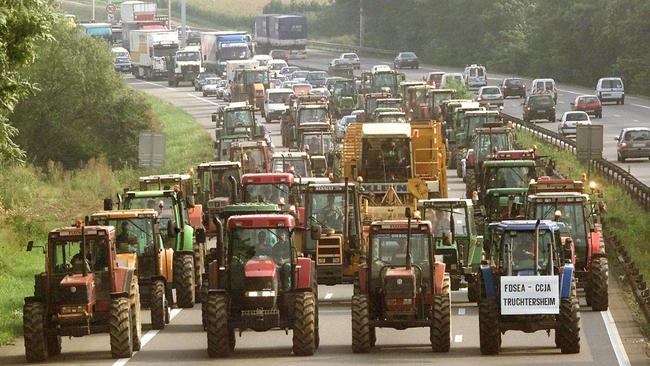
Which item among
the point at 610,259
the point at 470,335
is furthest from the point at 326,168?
the point at 470,335

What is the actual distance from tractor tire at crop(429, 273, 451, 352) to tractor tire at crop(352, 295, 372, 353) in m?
1.11

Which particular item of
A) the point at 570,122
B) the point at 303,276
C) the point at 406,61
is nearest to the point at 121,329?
the point at 303,276

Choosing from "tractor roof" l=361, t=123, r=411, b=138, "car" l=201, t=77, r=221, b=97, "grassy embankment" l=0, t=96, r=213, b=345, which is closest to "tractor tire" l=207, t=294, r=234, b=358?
"grassy embankment" l=0, t=96, r=213, b=345

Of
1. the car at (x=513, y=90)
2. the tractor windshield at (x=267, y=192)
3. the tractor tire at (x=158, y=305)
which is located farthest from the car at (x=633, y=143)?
the tractor tire at (x=158, y=305)

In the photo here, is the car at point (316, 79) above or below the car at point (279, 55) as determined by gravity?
above

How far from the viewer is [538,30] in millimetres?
139750

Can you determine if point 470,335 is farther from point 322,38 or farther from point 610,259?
point 322,38

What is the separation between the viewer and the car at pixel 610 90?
111m

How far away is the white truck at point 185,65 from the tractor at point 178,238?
299ft

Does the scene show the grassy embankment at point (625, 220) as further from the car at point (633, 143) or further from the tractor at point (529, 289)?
the car at point (633, 143)

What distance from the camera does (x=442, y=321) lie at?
105ft

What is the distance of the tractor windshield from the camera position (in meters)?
47.7

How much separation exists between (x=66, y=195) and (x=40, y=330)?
44122 millimetres

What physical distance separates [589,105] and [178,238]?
61.3 meters
